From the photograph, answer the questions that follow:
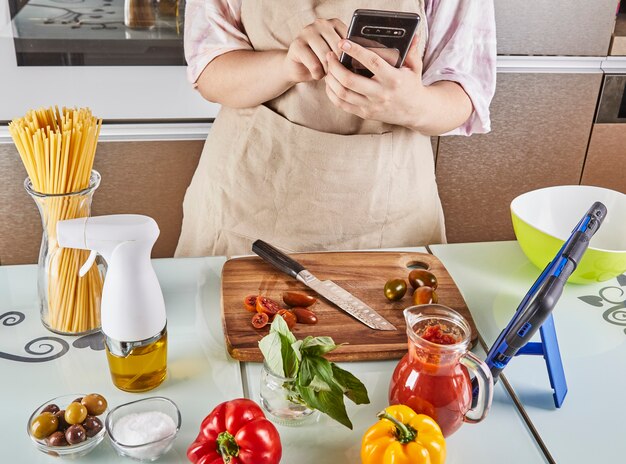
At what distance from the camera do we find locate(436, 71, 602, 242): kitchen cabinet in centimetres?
208

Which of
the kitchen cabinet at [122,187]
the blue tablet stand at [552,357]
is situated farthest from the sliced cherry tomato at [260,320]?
the kitchen cabinet at [122,187]

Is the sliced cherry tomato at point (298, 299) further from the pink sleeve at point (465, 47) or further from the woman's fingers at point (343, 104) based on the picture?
the pink sleeve at point (465, 47)

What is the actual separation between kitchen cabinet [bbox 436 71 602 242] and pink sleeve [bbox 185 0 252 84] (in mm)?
907

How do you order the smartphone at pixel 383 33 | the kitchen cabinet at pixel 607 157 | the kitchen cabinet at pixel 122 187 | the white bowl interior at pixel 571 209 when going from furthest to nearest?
the kitchen cabinet at pixel 607 157 < the kitchen cabinet at pixel 122 187 < the white bowl interior at pixel 571 209 < the smartphone at pixel 383 33

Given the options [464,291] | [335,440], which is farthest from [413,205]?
[335,440]

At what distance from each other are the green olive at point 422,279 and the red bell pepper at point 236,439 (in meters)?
0.40

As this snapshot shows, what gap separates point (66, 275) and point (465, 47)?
0.83 meters

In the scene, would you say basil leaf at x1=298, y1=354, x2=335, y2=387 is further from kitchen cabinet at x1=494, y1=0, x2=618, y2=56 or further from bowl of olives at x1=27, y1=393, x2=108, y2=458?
kitchen cabinet at x1=494, y1=0, x2=618, y2=56

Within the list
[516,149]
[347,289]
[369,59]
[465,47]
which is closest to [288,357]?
[347,289]

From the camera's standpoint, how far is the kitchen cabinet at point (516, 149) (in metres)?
2.08

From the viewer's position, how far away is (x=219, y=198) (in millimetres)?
1396

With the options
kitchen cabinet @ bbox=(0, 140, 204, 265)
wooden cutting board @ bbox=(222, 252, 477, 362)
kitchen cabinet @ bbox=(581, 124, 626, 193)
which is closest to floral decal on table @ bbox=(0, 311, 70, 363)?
wooden cutting board @ bbox=(222, 252, 477, 362)

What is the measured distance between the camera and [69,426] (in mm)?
782

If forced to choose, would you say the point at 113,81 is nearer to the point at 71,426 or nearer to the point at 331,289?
the point at 331,289
